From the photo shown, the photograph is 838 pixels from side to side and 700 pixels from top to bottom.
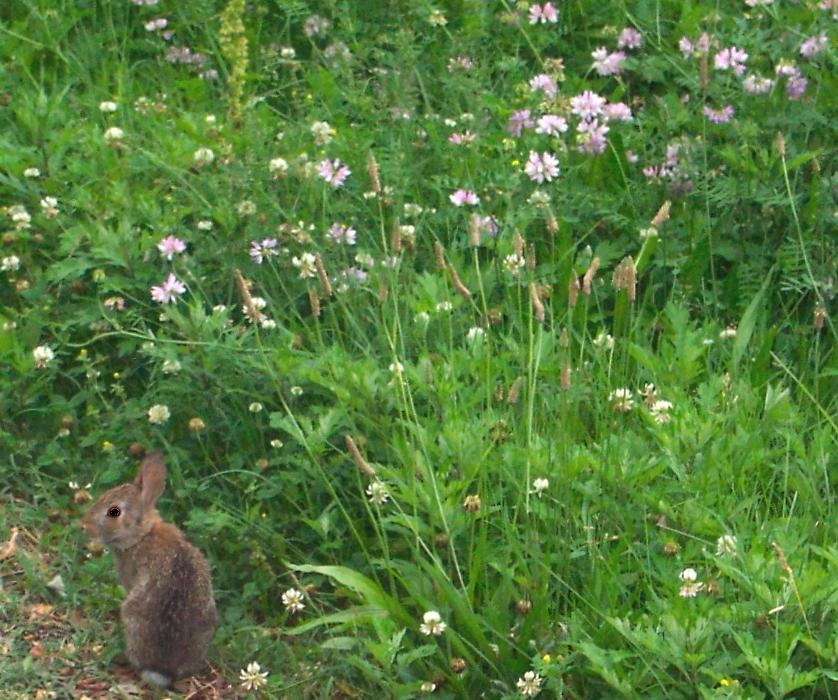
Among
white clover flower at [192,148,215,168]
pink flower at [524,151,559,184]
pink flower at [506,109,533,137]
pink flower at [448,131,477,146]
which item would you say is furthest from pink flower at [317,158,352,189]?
pink flower at [506,109,533,137]

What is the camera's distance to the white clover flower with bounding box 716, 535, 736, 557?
3809 millimetres

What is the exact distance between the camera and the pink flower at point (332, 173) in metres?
5.33

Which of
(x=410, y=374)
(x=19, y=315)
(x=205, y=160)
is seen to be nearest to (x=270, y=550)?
(x=410, y=374)

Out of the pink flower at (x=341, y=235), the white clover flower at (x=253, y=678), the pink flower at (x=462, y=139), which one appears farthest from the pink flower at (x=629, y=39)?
the white clover flower at (x=253, y=678)

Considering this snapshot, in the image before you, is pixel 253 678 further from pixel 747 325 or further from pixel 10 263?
pixel 747 325

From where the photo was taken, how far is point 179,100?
20.5 ft

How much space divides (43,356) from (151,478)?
0.72 m

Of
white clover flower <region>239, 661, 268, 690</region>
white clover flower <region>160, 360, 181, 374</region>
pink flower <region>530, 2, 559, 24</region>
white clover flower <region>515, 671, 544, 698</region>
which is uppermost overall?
pink flower <region>530, 2, 559, 24</region>

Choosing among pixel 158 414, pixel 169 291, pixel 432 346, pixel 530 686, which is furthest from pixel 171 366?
pixel 530 686

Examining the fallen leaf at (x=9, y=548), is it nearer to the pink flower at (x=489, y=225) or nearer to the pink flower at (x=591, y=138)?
→ the pink flower at (x=489, y=225)

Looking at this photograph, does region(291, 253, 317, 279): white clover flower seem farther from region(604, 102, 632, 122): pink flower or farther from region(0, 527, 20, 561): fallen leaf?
region(604, 102, 632, 122): pink flower

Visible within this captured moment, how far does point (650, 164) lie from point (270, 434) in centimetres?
177

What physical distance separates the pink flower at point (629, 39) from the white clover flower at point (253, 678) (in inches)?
122

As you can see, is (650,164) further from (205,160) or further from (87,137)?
(87,137)
